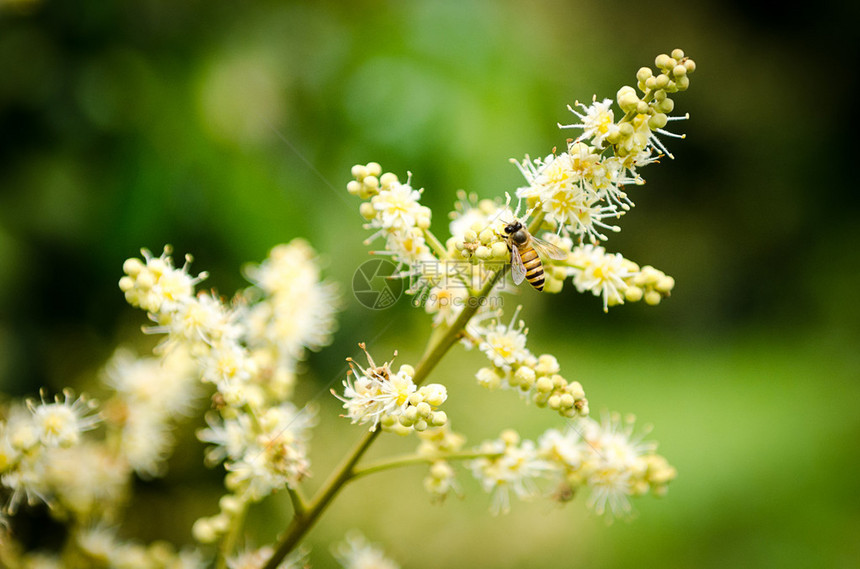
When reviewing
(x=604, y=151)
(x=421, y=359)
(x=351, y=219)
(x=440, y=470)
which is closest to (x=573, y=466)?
(x=440, y=470)

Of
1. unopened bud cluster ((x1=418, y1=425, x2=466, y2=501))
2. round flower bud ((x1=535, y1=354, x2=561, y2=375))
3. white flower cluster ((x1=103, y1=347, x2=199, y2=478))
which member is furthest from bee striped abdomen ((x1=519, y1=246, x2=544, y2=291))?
white flower cluster ((x1=103, y1=347, x2=199, y2=478))

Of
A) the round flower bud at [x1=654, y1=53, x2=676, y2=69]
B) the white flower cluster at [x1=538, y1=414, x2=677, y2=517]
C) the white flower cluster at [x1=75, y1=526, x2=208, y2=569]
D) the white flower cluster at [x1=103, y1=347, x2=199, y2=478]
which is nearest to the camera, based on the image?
the round flower bud at [x1=654, y1=53, x2=676, y2=69]

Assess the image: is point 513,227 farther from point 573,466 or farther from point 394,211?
point 573,466

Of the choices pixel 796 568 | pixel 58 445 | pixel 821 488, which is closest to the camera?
pixel 58 445

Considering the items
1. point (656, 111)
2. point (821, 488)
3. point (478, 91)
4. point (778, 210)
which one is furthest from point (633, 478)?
point (778, 210)

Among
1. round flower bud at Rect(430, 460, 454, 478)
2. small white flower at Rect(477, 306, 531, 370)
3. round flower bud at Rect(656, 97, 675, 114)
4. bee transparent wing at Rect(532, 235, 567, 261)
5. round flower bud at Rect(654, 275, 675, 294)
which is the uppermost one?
round flower bud at Rect(656, 97, 675, 114)

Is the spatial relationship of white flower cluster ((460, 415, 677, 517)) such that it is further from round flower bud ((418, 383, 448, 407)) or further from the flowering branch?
round flower bud ((418, 383, 448, 407))

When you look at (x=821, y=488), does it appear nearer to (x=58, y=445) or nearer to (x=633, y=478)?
(x=633, y=478)
